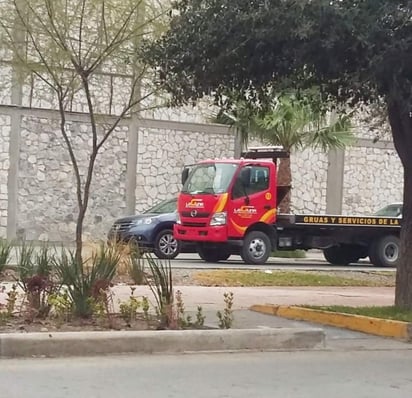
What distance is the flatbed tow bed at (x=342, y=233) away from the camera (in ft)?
73.9

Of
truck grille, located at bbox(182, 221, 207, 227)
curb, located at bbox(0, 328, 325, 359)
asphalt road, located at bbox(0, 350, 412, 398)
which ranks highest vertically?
truck grille, located at bbox(182, 221, 207, 227)

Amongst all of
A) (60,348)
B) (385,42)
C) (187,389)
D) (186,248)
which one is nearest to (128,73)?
(186,248)

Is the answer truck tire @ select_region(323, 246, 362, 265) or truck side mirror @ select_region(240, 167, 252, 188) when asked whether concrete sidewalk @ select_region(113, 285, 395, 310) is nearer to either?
truck side mirror @ select_region(240, 167, 252, 188)

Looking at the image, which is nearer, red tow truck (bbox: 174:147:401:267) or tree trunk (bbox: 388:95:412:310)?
tree trunk (bbox: 388:95:412:310)

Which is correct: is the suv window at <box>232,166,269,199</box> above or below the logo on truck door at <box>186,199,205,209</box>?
above

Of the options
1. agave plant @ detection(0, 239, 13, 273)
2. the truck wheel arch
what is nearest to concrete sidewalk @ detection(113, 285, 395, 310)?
agave plant @ detection(0, 239, 13, 273)

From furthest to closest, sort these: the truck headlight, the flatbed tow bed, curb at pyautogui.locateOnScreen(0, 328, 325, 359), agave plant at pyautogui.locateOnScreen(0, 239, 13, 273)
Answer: the flatbed tow bed < the truck headlight < agave plant at pyautogui.locateOnScreen(0, 239, 13, 273) < curb at pyautogui.locateOnScreen(0, 328, 325, 359)

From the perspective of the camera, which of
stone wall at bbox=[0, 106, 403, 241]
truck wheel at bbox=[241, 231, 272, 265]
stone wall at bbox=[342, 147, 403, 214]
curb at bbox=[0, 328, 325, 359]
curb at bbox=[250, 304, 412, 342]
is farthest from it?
stone wall at bbox=[342, 147, 403, 214]

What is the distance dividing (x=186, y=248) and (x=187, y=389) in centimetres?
1482

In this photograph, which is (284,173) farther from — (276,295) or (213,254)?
(276,295)

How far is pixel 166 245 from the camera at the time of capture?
22078mm

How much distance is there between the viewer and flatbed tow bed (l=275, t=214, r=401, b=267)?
2253cm

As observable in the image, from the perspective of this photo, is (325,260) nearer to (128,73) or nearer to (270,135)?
(270,135)

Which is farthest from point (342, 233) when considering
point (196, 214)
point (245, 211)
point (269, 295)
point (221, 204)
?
point (269, 295)
